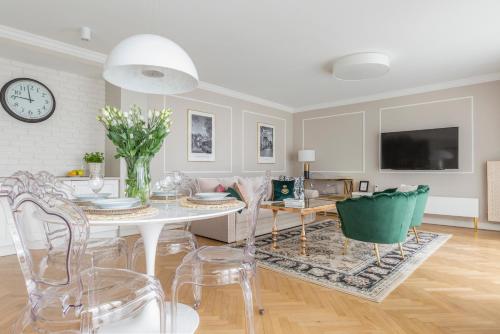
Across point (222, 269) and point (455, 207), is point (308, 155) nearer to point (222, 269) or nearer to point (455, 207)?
point (455, 207)

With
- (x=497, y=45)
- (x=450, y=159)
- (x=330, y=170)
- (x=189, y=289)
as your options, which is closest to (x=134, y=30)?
(x=189, y=289)

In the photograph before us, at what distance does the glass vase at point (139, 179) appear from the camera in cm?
169

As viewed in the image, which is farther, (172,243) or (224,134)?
(224,134)

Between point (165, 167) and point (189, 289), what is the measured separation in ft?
8.41

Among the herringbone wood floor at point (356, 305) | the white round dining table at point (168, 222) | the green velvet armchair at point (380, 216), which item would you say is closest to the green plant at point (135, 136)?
the white round dining table at point (168, 222)

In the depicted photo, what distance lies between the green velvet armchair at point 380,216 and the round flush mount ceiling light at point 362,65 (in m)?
1.80

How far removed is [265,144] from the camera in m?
6.40

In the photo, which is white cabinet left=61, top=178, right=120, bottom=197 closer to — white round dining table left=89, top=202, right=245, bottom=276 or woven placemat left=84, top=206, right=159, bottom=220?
white round dining table left=89, top=202, right=245, bottom=276

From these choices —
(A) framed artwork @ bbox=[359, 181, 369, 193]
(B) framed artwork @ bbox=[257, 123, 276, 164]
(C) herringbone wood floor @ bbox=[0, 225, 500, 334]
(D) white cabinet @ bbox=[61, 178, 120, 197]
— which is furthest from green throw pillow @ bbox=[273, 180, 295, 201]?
(D) white cabinet @ bbox=[61, 178, 120, 197]

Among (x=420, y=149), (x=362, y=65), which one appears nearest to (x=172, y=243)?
(x=362, y=65)

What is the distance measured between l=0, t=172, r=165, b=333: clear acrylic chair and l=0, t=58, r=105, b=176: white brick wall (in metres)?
3.08

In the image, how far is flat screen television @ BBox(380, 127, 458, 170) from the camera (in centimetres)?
483

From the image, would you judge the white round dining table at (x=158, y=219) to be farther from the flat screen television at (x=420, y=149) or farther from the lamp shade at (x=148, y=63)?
the flat screen television at (x=420, y=149)

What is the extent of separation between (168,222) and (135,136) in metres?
0.63
